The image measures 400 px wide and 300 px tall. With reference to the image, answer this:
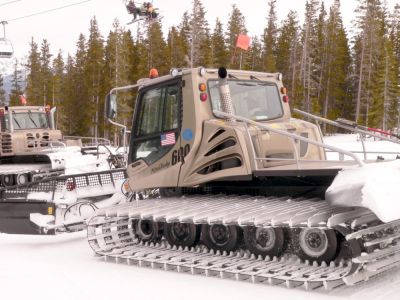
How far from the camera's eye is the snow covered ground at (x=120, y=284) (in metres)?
5.70

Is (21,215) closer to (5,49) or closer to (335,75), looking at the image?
(5,49)

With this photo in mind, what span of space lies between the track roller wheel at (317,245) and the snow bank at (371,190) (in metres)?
0.56

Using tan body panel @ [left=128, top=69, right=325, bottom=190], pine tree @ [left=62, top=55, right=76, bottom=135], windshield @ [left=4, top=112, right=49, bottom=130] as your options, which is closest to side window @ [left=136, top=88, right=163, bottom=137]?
tan body panel @ [left=128, top=69, right=325, bottom=190]

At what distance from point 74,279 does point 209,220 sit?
1847mm

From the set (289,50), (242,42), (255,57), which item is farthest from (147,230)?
(255,57)

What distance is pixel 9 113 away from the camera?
18406mm

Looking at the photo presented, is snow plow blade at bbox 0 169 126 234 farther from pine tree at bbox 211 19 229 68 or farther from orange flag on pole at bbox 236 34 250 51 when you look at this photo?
pine tree at bbox 211 19 229 68

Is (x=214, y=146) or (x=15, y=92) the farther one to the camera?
(x=15, y=92)

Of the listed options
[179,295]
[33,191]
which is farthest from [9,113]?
[179,295]

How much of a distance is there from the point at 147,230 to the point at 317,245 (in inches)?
113

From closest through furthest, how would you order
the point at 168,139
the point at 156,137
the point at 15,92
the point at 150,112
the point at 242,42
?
the point at 168,139 < the point at 156,137 < the point at 150,112 < the point at 242,42 < the point at 15,92

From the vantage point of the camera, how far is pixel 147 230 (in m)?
8.12

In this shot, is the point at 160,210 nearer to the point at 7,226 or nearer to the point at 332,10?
the point at 7,226

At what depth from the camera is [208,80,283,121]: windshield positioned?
767 centimetres
